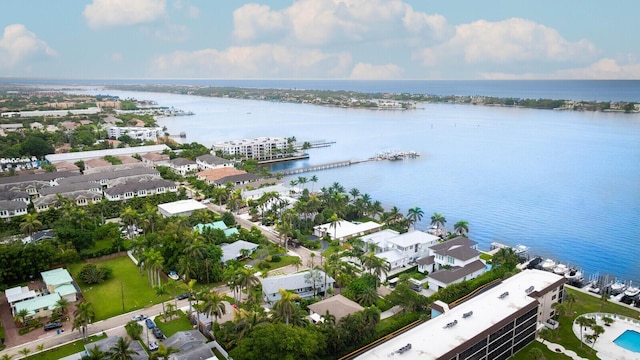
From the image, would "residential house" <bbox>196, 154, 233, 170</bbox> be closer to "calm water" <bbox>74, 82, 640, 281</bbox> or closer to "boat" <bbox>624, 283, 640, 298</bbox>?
"calm water" <bbox>74, 82, 640, 281</bbox>

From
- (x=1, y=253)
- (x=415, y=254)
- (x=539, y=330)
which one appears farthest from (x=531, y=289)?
(x=1, y=253)

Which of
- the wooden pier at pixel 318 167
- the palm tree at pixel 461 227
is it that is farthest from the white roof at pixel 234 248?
the wooden pier at pixel 318 167

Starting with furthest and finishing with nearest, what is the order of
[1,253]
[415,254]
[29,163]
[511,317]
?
[29,163], [415,254], [1,253], [511,317]

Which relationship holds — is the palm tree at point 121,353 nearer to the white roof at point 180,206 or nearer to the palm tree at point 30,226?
the palm tree at point 30,226

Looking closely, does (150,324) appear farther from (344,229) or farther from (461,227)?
(461,227)

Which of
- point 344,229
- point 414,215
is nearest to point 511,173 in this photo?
point 414,215

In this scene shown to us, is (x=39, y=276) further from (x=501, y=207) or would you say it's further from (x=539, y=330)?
(x=501, y=207)
